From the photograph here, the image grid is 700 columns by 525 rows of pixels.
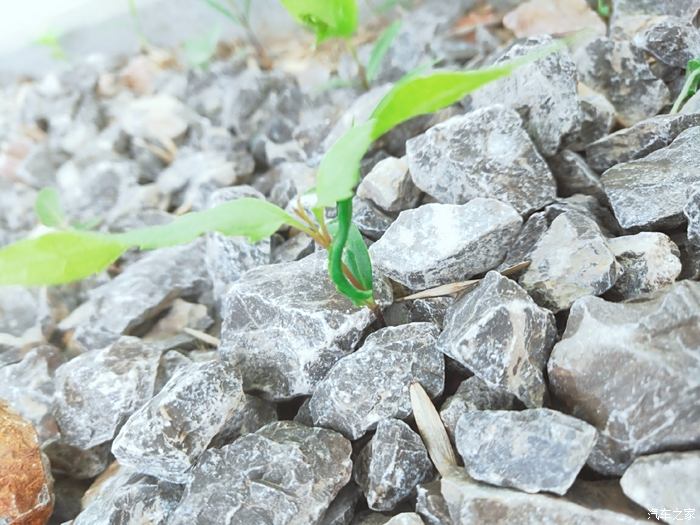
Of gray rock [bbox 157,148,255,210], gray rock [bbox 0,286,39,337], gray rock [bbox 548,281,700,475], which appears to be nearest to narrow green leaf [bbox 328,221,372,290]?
gray rock [bbox 548,281,700,475]

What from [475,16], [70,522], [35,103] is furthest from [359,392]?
[35,103]

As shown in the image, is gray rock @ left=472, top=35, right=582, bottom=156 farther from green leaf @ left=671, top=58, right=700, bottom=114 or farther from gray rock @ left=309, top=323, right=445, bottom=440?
gray rock @ left=309, top=323, right=445, bottom=440

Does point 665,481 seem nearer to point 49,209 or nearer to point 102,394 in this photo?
point 102,394

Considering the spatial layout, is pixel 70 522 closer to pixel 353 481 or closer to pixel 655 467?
pixel 353 481

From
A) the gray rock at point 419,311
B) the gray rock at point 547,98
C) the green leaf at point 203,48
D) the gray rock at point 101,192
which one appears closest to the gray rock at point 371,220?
the gray rock at point 419,311

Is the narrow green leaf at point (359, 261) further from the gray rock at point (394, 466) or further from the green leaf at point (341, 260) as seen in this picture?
the gray rock at point (394, 466)

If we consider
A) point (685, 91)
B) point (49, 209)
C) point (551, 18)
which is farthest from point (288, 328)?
point (551, 18)
